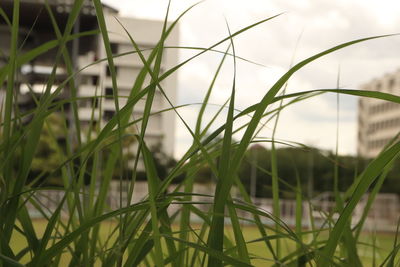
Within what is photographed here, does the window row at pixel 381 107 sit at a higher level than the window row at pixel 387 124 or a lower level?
higher

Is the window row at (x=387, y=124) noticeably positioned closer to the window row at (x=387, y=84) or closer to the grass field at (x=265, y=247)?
the window row at (x=387, y=84)

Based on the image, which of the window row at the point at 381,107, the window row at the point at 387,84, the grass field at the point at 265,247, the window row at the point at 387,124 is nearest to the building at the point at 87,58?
the grass field at the point at 265,247

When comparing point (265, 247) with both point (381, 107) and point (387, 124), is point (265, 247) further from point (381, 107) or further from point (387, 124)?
point (381, 107)

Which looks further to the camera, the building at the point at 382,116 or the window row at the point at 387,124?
the building at the point at 382,116

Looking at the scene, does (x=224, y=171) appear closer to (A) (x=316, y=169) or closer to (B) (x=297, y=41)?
→ (B) (x=297, y=41)

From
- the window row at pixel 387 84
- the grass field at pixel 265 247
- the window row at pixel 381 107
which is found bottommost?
the grass field at pixel 265 247

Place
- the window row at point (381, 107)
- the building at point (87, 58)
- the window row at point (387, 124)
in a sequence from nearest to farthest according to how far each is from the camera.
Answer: the building at point (87, 58)
the window row at point (387, 124)
the window row at point (381, 107)

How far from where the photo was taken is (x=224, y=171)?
44cm

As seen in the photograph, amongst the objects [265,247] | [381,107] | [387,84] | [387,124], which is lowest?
[265,247]

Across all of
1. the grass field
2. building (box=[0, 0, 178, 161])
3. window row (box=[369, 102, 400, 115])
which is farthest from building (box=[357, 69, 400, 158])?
the grass field

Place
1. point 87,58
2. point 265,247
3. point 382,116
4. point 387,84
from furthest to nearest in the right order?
point 382,116
point 387,84
point 87,58
point 265,247

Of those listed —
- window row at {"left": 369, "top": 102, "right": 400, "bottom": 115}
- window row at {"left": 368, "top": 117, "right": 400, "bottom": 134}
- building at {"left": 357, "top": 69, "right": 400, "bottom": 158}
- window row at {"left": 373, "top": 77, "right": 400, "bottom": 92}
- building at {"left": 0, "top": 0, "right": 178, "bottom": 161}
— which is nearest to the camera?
building at {"left": 0, "top": 0, "right": 178, "bottom": 161}

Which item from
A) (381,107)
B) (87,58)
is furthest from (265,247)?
(381,107)

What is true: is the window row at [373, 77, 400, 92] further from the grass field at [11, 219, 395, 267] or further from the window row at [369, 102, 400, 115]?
the grass field at [11, 219, 395, 267]
